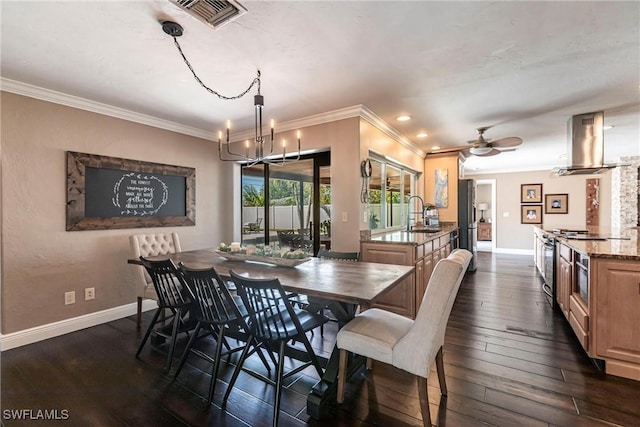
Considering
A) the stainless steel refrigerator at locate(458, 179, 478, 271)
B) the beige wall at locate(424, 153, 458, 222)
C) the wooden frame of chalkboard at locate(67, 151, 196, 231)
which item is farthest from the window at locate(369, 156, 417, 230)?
the wooden frame of chalkboard at locate(67, 151, 196, 231)

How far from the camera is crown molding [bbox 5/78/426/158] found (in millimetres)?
2803

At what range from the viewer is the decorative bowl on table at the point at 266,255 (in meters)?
2.39

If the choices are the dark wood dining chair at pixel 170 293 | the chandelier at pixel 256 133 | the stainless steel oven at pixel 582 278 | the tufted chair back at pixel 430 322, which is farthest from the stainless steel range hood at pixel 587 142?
the dark wood dining chair at pixel 170 293

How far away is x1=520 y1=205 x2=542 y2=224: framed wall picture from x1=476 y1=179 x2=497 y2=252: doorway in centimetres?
68

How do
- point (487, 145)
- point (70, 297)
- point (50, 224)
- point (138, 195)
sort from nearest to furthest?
point (50, 224)
point (70, 297)
point (138, 195)
point (487, 145)

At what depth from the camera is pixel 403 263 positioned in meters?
3.22

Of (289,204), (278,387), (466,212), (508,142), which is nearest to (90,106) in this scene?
(289,204)

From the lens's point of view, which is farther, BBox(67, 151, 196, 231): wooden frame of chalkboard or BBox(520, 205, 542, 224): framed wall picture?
BBox(520, 205, 542, 224): framed wall picture

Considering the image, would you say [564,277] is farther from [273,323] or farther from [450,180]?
[273,323]

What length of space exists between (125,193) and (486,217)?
1120 centimetres

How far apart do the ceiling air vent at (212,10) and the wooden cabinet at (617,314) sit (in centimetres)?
314

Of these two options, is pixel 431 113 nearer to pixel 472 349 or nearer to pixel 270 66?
pixel 270 66

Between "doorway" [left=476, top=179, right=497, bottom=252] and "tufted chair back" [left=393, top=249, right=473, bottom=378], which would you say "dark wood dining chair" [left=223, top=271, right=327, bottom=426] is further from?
"doorway" [left=476, top=179, right=497, bottom=252]

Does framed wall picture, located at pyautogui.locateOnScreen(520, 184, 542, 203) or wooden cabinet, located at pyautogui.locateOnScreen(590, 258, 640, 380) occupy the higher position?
framed wall picture, located at pyautogui.locateOnScreen(520, 184, 542, 203)
